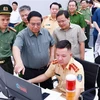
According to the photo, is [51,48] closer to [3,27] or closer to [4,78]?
[3,27]

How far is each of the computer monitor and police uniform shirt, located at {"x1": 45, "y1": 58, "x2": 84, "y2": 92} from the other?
0.58 metres

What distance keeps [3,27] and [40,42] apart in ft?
1.50

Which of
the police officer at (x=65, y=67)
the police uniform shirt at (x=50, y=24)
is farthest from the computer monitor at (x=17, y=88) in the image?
the police uniform shirt at (x=50, y=24)

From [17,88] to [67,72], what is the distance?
0.73m

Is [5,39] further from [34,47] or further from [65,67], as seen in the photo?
[65,67]

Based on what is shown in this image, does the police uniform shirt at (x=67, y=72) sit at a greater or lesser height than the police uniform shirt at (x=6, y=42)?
lesser

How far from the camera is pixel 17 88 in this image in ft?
4.31

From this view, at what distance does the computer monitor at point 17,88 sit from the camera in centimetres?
118

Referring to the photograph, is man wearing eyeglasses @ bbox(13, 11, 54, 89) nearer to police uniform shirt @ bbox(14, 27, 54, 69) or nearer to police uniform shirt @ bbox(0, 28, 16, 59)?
police uniform shirt @ bbox(14, 27, 54, 69)

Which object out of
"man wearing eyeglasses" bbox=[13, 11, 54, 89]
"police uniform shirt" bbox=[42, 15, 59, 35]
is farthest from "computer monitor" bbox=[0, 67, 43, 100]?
"police uniform shirt" bbox=[42, 15, 59, 35]

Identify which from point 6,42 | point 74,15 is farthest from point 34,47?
point 74,15

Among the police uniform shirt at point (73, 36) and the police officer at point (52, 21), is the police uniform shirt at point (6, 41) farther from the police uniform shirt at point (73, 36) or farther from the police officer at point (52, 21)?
the police officer at point (52, 21)

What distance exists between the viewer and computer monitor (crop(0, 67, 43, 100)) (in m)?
1.18

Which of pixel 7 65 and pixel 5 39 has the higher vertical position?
pixel 5 39
